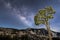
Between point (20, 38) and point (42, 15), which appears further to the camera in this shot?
point (20, 38)

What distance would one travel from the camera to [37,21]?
60031 mm

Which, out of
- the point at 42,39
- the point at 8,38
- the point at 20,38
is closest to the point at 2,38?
the point at 8,38

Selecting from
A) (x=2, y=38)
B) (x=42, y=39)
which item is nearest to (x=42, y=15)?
(x=2, y=38)

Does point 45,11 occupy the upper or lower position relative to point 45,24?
upper

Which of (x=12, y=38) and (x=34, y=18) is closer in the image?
(x=34, y=18)

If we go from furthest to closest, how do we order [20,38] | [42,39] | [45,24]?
[42,39] < [20,38] < [45,24]

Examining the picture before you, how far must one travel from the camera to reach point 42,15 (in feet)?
196

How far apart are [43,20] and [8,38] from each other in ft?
289

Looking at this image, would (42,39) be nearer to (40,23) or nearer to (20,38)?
(20,38)

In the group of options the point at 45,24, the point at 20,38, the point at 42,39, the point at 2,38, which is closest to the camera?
Result: the point at 45,24

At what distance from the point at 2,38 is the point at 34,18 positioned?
282ft

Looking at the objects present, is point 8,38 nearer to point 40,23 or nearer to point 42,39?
point 42,39

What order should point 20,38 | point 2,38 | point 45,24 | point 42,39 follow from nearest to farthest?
point 45,24 < point 2,38 < point 20,38 < point 42,39

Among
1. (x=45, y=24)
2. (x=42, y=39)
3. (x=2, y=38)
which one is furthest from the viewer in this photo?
(x=42, y=39)
